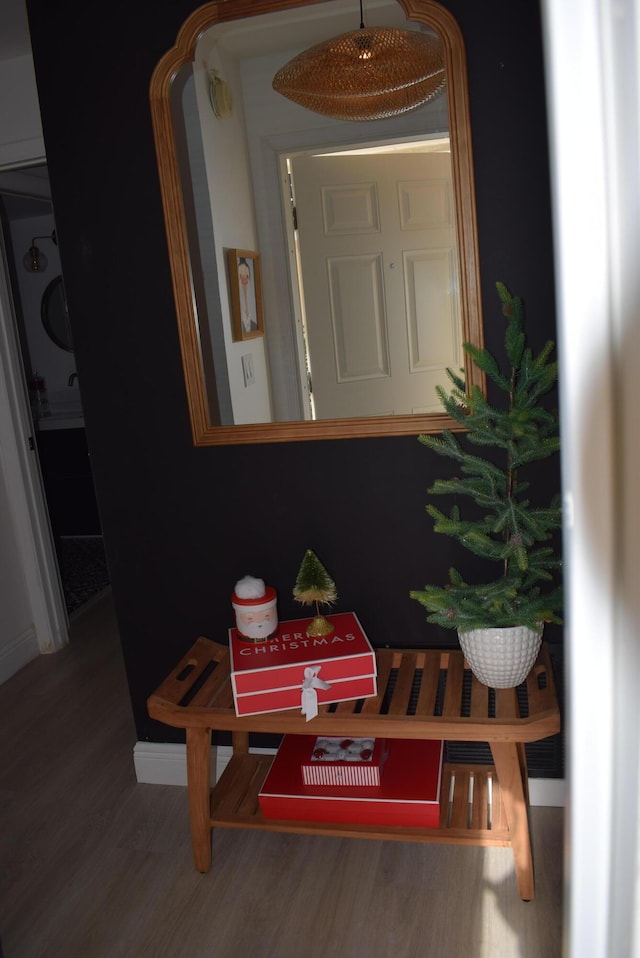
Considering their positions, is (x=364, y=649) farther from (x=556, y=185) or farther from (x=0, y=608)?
(x=0, y=608)

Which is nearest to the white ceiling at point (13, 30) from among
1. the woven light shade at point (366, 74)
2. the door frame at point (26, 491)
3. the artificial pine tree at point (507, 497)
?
the door frame at point (26, 491)

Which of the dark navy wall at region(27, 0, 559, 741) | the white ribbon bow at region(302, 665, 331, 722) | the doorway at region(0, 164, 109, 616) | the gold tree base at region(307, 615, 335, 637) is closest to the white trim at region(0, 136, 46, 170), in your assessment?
the dark navy wall at region(27, 0, 559, 741)

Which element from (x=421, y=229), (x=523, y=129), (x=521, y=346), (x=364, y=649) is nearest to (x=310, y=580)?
(x=364, y=649)

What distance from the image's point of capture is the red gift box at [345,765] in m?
1.95

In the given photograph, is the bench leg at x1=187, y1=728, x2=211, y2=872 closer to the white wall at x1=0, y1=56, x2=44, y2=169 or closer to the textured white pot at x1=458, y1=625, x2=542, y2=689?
the textured white pot at x1=458, y1=625, x2=542, y2=689

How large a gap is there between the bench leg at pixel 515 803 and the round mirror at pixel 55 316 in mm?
4750

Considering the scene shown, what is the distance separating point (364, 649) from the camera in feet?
6.25

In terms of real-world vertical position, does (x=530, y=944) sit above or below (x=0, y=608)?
below

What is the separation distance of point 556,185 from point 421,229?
4.85ft

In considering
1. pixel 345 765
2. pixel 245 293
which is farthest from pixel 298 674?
pixel 245 293

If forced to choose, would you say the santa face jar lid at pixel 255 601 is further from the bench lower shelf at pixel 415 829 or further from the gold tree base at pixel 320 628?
the bench lower shelf at pixel 415 829

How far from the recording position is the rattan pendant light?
1.80 metres

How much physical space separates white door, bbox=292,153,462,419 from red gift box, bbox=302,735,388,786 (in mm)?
869

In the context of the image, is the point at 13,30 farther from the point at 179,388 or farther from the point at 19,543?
the point at 19,543
